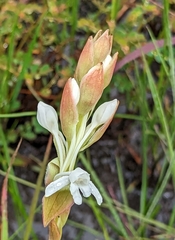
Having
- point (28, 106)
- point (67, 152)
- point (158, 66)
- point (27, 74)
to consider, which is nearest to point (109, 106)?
point (67, 152)

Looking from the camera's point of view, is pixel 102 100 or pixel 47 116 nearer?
pixel 47 116

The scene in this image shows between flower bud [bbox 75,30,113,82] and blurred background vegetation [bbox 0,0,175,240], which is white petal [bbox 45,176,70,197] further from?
blurred background vegetation [bbox 0,0,175,240]

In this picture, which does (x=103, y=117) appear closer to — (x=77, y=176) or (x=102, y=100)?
(x=77, y=176)

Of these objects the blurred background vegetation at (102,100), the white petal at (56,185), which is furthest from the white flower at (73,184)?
the blurred background vegetation at (102,100)

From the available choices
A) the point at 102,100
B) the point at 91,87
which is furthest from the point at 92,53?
the point at 102,100

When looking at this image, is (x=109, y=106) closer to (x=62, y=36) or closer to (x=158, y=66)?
(x=62, y=36)

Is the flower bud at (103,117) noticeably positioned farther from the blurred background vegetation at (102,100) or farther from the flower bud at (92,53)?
the blurred background vegetation at (102,100)
